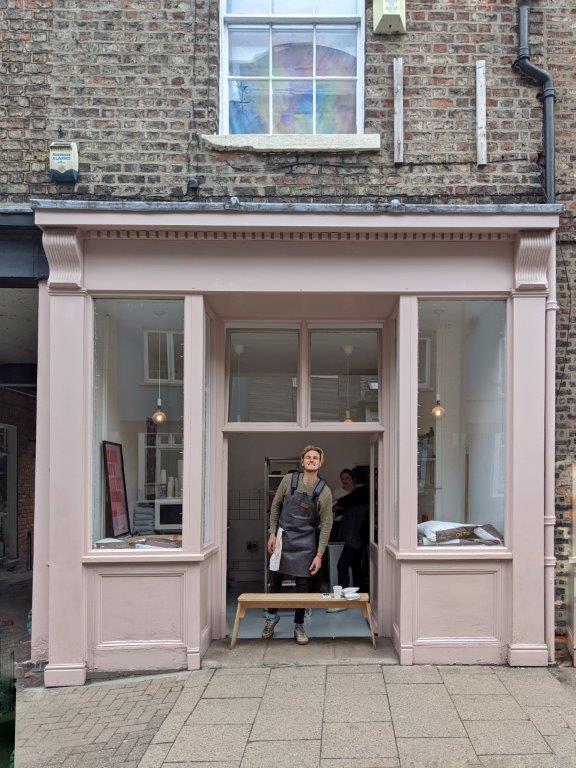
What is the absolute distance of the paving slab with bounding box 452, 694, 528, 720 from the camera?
15.0 ft

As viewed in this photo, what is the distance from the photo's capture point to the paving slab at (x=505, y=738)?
4117 millimetres

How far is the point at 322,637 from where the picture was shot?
6.23 m

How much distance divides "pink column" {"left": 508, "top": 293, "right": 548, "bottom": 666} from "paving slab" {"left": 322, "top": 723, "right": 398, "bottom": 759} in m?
1.75

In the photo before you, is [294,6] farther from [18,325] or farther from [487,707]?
[487,707]

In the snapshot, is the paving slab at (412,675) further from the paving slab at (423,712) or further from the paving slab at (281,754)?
the paving slab at (281,754)

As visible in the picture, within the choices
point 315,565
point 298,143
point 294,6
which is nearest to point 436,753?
point 315,565

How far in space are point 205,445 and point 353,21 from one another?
4.29 m

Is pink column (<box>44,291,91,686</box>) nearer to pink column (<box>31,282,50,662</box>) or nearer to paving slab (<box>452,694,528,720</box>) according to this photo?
pink column (<box>31,282,50,662</box>)

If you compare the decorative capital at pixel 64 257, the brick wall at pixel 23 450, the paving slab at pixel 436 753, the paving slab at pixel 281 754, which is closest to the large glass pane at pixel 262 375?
the decorative capital at pixel 64 257

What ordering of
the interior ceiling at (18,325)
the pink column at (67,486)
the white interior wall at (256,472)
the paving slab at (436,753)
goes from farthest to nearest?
the white interior wall at (256,472) → the interior ceiling at (18,325) → the pink column at (67,486) → the paving slab at (436,753)

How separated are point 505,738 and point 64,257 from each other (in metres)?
5.02

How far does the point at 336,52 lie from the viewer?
6.14 meters

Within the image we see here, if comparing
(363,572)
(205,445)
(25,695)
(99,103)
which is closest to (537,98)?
(99,103)

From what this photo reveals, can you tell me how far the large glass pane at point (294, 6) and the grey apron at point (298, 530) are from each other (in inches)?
182
